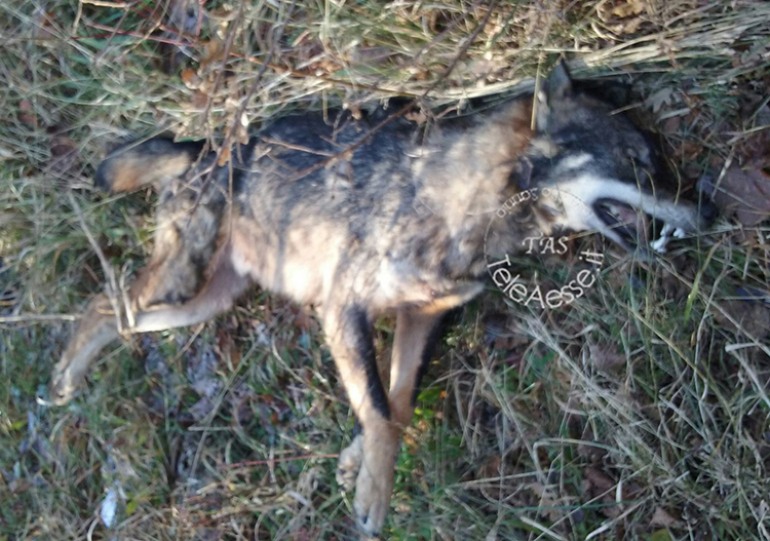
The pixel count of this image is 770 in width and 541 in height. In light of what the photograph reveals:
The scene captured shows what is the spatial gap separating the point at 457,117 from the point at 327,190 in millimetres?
730

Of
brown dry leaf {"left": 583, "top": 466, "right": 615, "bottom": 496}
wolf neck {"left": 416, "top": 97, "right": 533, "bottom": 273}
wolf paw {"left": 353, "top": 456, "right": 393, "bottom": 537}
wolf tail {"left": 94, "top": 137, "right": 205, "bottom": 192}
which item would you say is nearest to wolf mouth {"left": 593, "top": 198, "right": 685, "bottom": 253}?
wolf neck {"left": 416, "top": 97, "right": 533, "bottom": 273}

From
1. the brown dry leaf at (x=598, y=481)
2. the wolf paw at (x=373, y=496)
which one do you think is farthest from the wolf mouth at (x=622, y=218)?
the wolf paw at (x=373, y=496)

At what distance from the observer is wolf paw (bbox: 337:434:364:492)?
3.86 metres

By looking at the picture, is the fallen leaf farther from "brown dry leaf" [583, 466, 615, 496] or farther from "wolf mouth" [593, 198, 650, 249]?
"brown dry leaf" [583, 466, 615, 496]

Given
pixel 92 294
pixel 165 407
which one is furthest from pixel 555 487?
pixel 92 294

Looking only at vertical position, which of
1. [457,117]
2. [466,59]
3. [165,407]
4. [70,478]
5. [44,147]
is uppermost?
[466,59]

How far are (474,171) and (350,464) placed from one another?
1.64 metres

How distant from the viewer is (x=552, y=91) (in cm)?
334

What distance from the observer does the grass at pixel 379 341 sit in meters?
3.29

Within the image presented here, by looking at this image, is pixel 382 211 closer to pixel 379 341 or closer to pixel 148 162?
pixel 379 341

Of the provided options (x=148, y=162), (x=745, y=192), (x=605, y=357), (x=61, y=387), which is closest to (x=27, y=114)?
(x=148, y=162)

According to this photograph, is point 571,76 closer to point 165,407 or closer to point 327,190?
point 327,190

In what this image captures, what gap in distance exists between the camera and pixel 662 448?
336cm

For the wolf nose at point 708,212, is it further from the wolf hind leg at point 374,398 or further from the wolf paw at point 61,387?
the wolf paw at point 61,387
